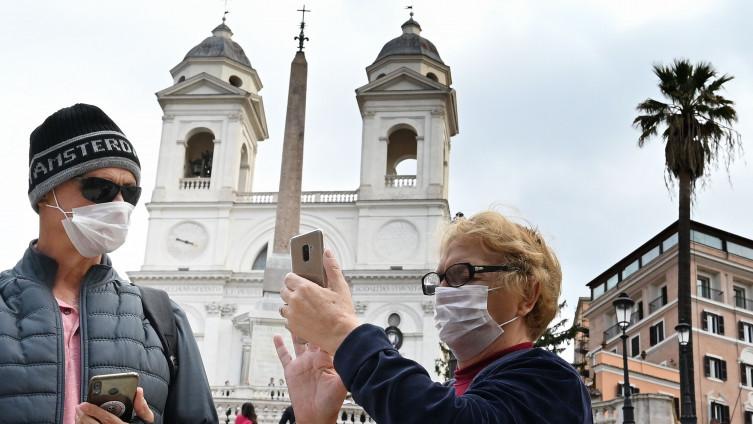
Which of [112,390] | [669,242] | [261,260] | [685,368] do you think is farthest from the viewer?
[669,242]

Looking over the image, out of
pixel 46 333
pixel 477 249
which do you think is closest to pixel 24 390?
pixel 46 333

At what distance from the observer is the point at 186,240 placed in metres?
46.3

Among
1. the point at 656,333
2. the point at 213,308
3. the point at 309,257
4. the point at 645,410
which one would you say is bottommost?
the point at 309,257

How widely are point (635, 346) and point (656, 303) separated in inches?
107

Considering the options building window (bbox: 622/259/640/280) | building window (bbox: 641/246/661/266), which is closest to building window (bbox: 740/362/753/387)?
building window (bbox: 641/246/661/266)

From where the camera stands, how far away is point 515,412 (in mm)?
2475

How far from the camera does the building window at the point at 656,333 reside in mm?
46644

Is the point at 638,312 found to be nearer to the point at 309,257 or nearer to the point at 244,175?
the point at 244,175

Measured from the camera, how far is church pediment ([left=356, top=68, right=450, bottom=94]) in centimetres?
4753

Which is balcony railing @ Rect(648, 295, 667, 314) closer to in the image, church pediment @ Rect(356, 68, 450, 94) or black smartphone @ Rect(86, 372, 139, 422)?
church pediment @ Rect(356, 68, 450, 94)

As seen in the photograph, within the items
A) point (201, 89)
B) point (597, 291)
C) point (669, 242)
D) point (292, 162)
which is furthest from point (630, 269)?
point (292, 162)

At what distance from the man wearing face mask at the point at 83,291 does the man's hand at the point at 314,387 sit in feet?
1.70

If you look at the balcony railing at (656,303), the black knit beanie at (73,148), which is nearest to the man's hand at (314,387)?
the black knit beanie at (73,148)

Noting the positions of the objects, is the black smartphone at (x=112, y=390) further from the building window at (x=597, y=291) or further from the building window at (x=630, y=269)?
the building window at (x=597, y=291)
